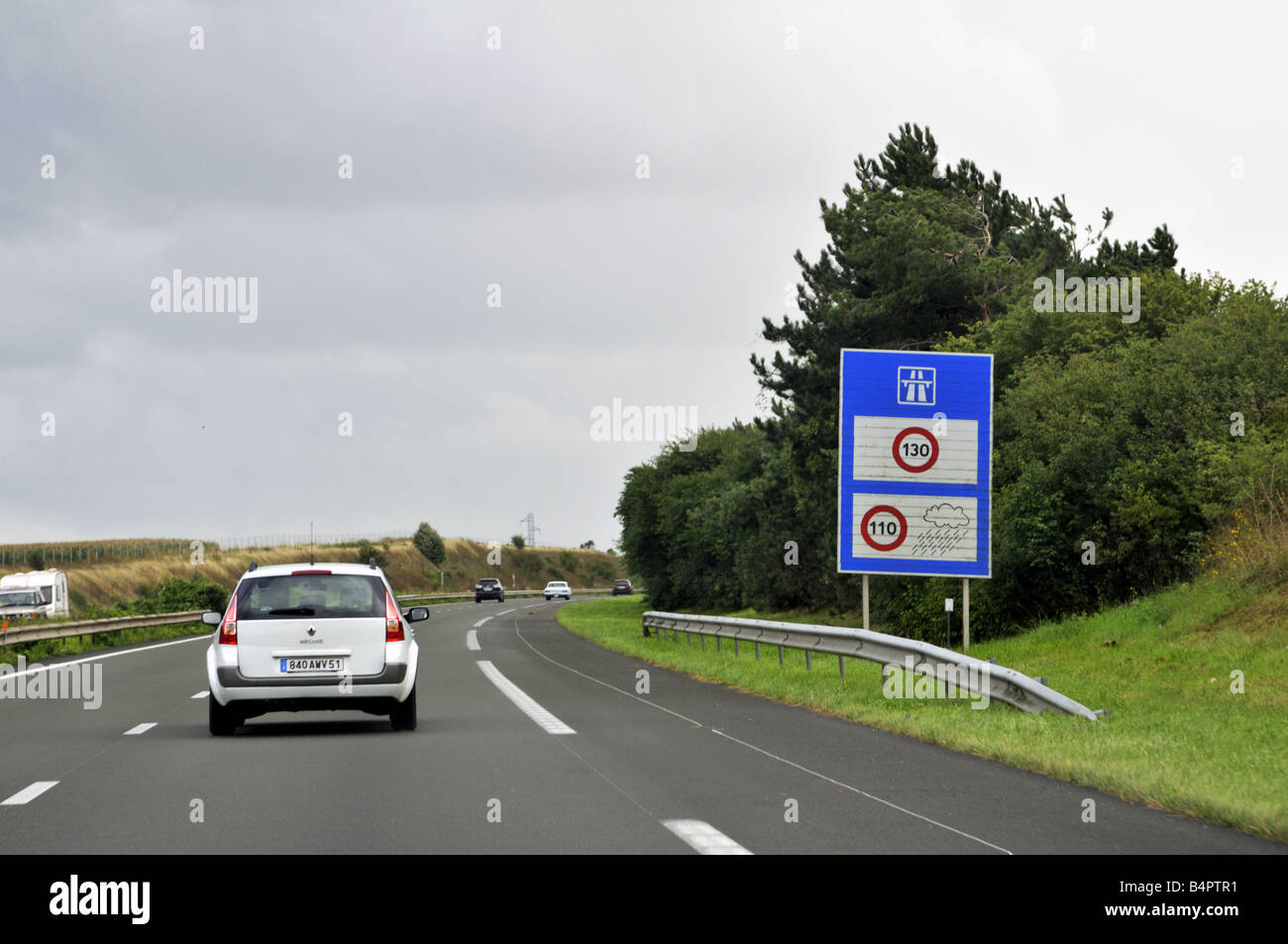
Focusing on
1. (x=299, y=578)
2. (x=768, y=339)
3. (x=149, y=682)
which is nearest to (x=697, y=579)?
(x=768, y=339)

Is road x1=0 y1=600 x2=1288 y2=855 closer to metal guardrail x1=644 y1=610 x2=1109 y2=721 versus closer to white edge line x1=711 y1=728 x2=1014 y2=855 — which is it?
white edge line x1=711 y1=728 x2=1014 y2=855

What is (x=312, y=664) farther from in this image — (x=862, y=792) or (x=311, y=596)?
(x=862, y=792)

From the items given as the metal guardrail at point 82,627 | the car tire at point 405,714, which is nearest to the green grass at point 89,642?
the metal guardrail at point 82,627

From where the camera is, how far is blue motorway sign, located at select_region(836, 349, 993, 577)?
87.7 feet

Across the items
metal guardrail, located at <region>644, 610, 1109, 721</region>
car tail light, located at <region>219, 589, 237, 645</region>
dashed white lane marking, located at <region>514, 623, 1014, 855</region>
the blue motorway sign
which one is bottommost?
dashed white lane marking, located at <region>514, 623, 1014, 855</region>

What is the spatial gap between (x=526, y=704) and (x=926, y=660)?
4.85m

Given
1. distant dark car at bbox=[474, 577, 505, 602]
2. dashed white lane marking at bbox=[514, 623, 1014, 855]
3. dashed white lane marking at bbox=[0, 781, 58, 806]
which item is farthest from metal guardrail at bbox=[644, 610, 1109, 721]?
distant dark car at bbox=[474, 577, 505, 602]

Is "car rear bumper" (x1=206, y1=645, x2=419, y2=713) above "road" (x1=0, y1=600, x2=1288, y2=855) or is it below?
above

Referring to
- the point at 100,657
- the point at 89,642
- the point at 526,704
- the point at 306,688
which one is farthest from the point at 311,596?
the point at 89,642

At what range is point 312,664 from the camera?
15.3 meters

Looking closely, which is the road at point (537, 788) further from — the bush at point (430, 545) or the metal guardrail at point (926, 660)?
the bush at point (430, 545)

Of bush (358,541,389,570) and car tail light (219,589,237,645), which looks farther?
bush (358,541,389,570)

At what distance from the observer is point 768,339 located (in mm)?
58875
